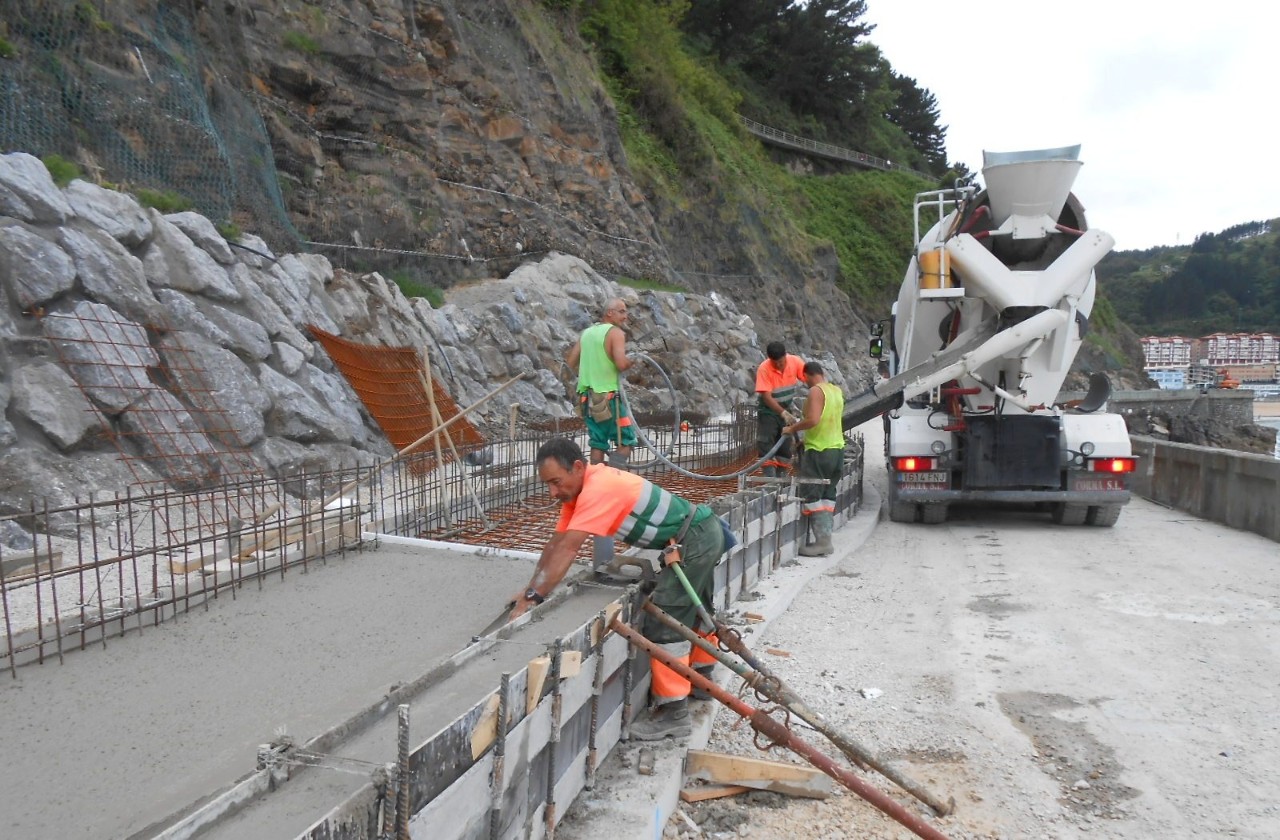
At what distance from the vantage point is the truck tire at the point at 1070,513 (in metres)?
9.14

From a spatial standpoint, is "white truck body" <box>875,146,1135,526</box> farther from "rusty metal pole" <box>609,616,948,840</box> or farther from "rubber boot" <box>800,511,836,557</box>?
"rusty metal pole" <box>609,616,948,840</box>

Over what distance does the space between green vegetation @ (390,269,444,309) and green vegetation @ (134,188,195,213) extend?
441cm

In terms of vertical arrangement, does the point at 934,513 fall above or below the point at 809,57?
below

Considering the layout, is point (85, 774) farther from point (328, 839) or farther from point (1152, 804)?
point (1152, 804)

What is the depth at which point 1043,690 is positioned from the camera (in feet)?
15.5

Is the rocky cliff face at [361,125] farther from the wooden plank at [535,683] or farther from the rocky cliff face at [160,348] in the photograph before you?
the wooden plank at [535,683]

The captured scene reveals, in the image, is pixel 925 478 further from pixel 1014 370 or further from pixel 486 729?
pixel 486 729

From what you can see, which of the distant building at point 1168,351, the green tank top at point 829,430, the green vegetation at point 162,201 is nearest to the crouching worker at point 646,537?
the green tank top at point 829,430

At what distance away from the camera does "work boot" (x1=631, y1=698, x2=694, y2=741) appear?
3789mm

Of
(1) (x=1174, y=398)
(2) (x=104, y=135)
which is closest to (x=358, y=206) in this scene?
(2) (x=104, y=135)

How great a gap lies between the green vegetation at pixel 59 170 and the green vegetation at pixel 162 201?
871 mm

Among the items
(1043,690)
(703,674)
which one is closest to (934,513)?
(1043,690)

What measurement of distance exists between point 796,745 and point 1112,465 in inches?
265

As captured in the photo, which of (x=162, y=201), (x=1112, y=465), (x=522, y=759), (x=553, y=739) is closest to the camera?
(x=522, y=759)
